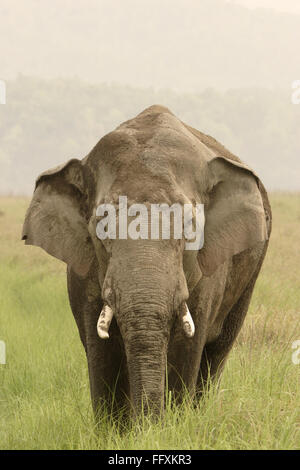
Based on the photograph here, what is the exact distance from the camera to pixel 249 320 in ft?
31.2

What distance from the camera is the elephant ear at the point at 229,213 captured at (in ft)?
16.1

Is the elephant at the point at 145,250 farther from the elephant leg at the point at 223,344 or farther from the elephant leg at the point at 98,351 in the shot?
the elephant leg at the point at 223,344

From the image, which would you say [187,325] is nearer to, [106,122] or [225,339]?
[225,339]

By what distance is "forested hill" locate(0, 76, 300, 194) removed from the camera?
292 feet

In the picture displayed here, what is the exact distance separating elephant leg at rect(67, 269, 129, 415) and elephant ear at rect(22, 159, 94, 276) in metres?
0.16

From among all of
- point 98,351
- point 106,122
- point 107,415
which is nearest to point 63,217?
point 98,351

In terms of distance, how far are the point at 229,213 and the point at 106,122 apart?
3581 inches

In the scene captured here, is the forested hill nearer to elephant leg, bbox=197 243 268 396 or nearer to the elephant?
elephant leg, bbox=197 243 268 396

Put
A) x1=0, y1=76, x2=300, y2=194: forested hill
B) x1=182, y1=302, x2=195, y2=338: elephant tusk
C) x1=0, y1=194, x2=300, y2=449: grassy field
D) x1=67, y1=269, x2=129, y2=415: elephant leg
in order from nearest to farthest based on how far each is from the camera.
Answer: x1=182, y1=302, x2=195, y2=338: elephant tusk → x1=0, y1=194, x2=300, y2=449: grassy field → x1=67, y1=269, x2=129, y2=415: elephant leg → x1=0, y1=76, x2=300, y2=194: forested hill

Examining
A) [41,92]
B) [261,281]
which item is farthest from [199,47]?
[261,281]

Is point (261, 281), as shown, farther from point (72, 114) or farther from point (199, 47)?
point (199, 47)

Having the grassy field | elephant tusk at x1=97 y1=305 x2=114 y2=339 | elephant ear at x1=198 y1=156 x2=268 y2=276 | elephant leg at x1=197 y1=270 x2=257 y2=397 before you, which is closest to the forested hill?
the grassy field

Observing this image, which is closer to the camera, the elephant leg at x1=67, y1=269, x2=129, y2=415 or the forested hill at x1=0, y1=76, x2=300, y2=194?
the elephant leg at x1=67, y1=269, x2=129, y2=415

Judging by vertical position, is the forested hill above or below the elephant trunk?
above
